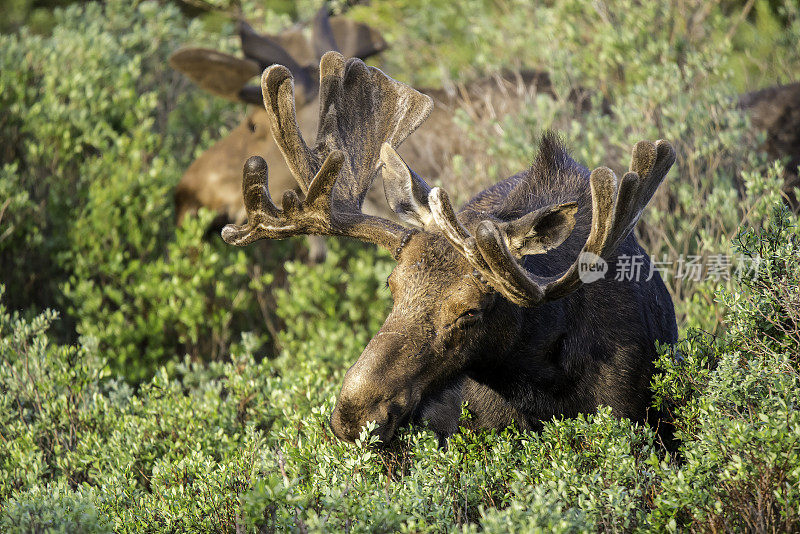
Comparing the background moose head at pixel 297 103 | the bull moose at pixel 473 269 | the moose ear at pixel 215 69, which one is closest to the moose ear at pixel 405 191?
the bull moose at pixel 473 269

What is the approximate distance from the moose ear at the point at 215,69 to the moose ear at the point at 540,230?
4.82m

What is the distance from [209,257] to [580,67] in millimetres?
4447

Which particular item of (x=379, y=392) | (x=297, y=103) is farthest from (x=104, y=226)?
(x=379, y=392)

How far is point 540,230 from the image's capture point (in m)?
3.52

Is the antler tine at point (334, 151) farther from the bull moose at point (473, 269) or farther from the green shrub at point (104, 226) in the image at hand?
the green shrub at point (104, 226)

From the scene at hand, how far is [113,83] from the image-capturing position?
26.3 feet

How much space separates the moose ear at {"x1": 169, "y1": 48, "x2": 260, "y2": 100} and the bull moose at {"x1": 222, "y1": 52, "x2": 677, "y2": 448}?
3.38 metres

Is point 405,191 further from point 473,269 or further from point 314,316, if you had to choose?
point 314,316

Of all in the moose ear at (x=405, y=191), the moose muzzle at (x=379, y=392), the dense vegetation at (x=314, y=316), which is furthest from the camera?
the moose ear at (x=405, y=191)

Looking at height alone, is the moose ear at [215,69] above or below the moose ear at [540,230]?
below

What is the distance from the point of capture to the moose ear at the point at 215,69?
24.5 ft

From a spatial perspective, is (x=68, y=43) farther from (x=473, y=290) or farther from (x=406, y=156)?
(x=473, y=290)

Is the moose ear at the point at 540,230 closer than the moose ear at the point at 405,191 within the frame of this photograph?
Yes

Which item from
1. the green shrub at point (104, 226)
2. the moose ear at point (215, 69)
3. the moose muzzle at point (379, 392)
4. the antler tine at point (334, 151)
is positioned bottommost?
the green shrub at point (104, 226)
